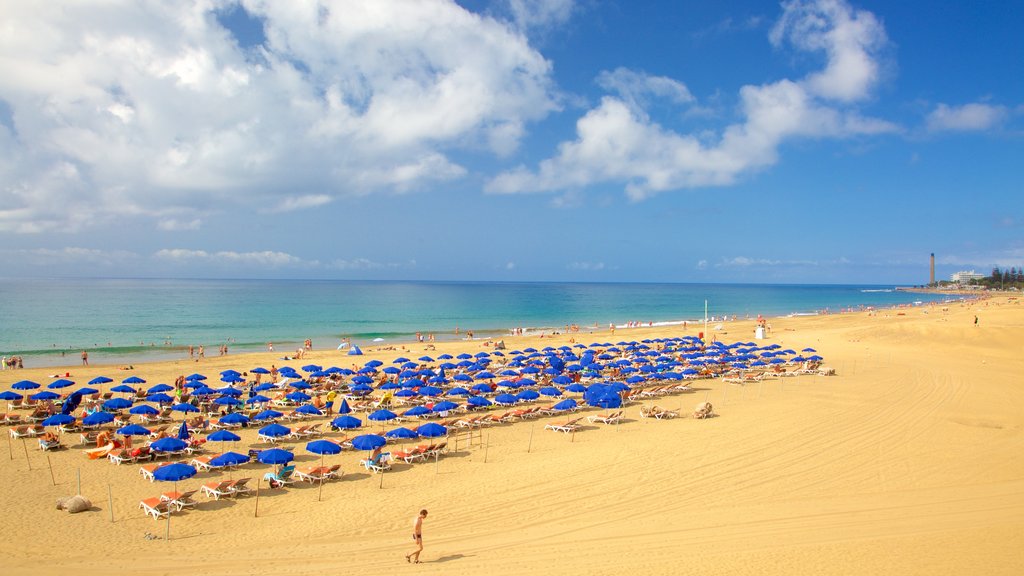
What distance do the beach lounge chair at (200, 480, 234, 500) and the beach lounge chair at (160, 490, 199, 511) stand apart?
0.34 meters

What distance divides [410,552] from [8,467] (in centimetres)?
1237

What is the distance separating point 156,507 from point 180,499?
0.49 metres

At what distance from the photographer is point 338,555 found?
33.0ft

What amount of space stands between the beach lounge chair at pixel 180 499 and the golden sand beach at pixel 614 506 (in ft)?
1.15

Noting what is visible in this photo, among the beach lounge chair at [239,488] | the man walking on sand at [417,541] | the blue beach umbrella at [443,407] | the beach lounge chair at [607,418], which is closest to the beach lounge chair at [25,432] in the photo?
the beach lounge chair at [239,488]

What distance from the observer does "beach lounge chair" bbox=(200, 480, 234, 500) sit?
13055 millimetres

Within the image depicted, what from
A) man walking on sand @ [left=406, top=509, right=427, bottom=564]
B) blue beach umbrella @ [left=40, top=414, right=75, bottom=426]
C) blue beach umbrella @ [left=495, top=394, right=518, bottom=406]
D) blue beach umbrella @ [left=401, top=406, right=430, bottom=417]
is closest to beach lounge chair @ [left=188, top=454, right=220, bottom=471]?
blue beach umbrella @ [left=40, top=414, right=75, bottom=426]

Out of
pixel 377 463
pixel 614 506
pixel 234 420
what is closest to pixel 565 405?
pixel 377 463

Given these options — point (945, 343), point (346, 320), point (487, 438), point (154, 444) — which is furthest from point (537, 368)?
point (346, 320)

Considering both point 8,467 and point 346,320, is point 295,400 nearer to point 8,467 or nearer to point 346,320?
point 8,467

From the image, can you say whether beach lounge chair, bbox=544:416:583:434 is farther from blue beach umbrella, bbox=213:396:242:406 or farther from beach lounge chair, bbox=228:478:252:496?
blue beach umbrella, bbox=213:396:242:406

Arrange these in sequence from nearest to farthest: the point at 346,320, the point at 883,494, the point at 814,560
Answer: the point at 814,560 → the point at 883,494 → the point at 346,320

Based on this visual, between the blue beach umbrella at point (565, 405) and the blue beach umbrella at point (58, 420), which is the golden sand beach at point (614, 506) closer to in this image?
the blue beach umbrella at point (58, 420)

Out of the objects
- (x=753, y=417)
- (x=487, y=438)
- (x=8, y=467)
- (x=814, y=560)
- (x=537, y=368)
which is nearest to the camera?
(x=814, y=560)
